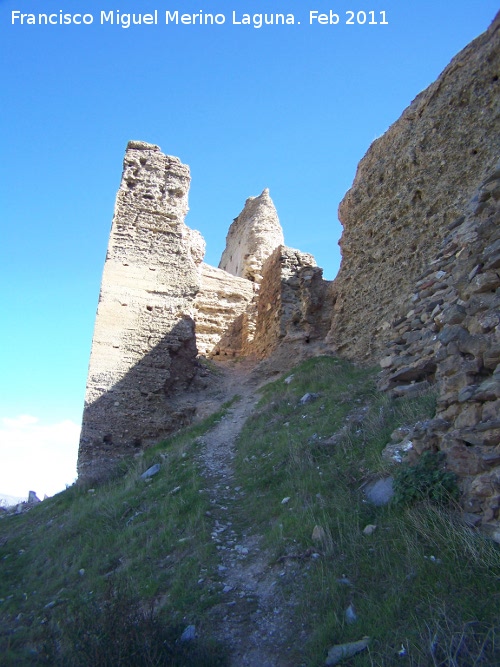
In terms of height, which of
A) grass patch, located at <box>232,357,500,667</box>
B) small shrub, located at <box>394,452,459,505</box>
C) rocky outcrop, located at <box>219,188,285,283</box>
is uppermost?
rocky outcrop, located at <box>219,188,285,283</box>

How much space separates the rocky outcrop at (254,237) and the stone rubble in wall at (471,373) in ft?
52.8

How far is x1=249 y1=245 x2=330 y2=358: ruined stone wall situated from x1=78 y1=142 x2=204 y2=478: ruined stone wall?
2.35 m

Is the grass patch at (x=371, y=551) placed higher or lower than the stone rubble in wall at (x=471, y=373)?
lower

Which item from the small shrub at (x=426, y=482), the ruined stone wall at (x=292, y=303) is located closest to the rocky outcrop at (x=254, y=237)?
the ruined stone wall at (x=292, y=303)

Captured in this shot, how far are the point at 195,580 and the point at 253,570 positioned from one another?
0.53 meters

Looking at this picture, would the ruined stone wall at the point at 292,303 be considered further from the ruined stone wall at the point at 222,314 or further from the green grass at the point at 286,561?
the green grass at the point at 286,561

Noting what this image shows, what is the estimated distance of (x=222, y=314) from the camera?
17.8 metres

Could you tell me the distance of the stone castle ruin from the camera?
4.49 m

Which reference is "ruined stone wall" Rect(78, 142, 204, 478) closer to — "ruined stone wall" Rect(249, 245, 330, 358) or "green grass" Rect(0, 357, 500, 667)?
"green grass" Rect(0, 357, 500, 667)

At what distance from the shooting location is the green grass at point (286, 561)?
3238 mm

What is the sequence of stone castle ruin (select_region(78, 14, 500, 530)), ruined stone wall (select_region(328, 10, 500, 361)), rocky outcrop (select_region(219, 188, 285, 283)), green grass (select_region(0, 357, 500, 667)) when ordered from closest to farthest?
green grass (select_region(0, 357, 500, 667)) → stone castle ruin (select_region(78, 14, 500, 530)) → ruined stone wall (select_region(328, 10, 500, 361)) → rocky outcrop (select_region(219, 188, 285, 283))

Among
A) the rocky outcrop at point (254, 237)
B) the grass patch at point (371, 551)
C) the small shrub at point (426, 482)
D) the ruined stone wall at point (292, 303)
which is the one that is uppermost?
the rocky outcrop at point (254, 237)

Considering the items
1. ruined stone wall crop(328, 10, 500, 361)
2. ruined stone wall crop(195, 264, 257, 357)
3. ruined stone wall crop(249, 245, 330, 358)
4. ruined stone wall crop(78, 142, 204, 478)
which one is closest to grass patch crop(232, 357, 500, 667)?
ruined stone wall crop(328, 10, 500, 361)

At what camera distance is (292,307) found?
44.2ft
